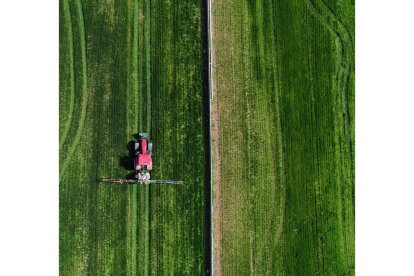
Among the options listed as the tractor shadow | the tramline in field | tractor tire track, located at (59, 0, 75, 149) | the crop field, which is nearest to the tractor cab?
the tramline in field

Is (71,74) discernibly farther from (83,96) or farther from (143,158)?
(143,158)

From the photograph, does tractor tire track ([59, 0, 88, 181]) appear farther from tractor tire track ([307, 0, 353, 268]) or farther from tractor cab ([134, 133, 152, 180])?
tractor tire track ([307, 0, 353, 268])

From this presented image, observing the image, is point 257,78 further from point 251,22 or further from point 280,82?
point 251,22

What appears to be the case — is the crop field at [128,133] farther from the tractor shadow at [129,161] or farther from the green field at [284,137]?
the green field at [284,137]

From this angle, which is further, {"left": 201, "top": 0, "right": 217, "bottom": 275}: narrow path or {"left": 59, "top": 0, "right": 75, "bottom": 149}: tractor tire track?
{"left": 201, "top": 0, "right": 217, "bottom": 275}: narrow path

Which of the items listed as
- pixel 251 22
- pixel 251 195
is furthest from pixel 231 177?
pixel 251 22
